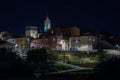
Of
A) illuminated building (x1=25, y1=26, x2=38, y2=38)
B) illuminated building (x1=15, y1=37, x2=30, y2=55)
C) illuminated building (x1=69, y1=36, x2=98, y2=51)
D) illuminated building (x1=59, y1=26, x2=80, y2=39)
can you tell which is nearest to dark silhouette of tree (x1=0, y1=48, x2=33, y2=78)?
illuminated building (x1=69, y1=36, x2=98, y2=51)

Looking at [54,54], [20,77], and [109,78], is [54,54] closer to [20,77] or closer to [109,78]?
[20,77]

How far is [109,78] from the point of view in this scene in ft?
34.9

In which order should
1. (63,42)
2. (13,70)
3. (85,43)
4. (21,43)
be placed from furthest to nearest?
(21,43) < (63,42) < (85,43) < (13,70)

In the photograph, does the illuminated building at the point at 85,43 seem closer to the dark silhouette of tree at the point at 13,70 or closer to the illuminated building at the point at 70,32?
the illuminated building at the point at 70,32

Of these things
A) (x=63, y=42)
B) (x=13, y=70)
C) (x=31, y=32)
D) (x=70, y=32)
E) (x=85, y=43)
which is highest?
(x=31, y=32)

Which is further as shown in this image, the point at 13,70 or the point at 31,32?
the point at 31,32

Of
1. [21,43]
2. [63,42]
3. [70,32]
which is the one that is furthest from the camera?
[21,43]

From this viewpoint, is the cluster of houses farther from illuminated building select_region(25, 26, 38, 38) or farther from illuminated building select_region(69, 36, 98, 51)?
illuminated building select_region(25, 26, 38, 38)

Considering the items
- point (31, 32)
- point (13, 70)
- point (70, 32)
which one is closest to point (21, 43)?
point (70, 32)

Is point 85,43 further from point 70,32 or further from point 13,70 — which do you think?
point 13,70

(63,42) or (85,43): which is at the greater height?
(63,42)

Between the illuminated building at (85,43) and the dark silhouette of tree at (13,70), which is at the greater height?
the illuminated building at (85,43)

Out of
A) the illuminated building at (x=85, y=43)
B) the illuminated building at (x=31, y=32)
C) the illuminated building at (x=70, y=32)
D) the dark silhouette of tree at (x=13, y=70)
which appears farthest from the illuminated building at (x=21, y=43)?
the dark silhouette of tree at (x=13, y=70)

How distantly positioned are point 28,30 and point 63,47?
21.2 m
